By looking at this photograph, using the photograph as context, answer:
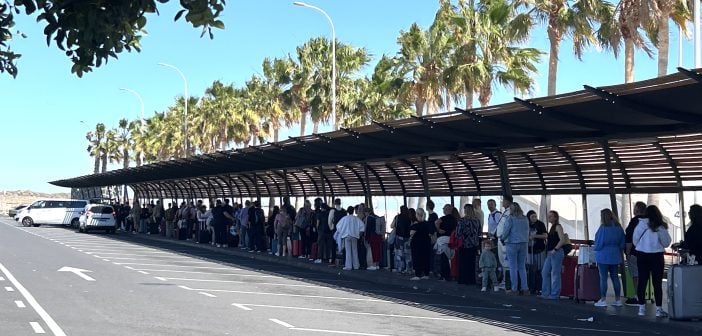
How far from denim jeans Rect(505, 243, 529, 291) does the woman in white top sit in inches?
A: 125

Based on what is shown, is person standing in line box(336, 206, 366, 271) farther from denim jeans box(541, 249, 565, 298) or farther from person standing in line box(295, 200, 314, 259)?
denim jeans box(541, 249, 565, 298)

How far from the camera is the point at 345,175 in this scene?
2831 cm

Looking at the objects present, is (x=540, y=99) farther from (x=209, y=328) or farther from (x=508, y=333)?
(x=209, y=328)

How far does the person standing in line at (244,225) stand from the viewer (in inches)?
1238

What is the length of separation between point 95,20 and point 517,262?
1313 cm

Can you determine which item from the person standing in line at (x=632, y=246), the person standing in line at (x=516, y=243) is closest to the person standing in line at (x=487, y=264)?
the person standing in line at (x=516, y=243)

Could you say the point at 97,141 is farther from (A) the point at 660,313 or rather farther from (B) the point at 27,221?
(A) the point at 660,313

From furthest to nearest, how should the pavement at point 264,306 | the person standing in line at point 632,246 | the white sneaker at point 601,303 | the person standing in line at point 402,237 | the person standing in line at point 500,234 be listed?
the person standing in line at point 402,237
the person standing in line at point 500,234
the white sneaker at point 601,303
the person standing in line at point 632,246
the pavement at point 264,306

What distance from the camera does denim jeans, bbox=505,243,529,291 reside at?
1761 cm

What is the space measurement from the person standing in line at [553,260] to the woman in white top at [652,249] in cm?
207

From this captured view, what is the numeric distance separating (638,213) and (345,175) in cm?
1396

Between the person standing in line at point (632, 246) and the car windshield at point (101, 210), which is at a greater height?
the car windshield at point (101, 210)

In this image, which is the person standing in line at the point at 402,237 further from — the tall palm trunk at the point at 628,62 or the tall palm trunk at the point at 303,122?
the tall palm trunk at the point at 303,122

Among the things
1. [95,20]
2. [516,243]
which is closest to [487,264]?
[516,243]
